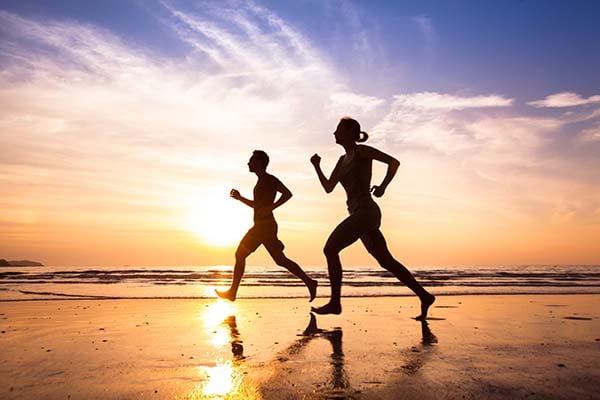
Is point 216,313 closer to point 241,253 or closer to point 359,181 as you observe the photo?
point 241,253

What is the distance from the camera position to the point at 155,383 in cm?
296

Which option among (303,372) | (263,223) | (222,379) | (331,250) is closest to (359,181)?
(331,250)

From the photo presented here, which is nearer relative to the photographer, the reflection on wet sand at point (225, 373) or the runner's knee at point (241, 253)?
the reflection on wet sand at point (225, 373)

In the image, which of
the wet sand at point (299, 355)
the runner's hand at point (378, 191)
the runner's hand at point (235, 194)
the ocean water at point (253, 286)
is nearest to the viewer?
the wet sand at point (299, 355)

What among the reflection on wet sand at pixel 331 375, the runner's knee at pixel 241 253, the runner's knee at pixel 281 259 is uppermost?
the runner's knee at pixel 241 253

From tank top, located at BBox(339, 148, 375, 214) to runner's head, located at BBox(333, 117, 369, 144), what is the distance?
0.26 m

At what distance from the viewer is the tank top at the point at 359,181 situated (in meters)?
6.18

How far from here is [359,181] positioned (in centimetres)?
620

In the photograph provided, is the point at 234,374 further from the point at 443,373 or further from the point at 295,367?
the point at 443,373

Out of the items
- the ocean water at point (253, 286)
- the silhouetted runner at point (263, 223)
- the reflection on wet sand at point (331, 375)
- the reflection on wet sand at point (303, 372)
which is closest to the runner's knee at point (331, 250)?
the reflection on wet sand at point (303, 372)

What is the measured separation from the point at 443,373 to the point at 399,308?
15.8 feet

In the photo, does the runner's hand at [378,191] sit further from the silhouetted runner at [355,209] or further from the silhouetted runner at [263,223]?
the silhouetted runner at [263,223]

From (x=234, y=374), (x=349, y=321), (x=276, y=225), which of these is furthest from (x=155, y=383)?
(x=276, y=225)

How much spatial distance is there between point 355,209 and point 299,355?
8.86 feet
